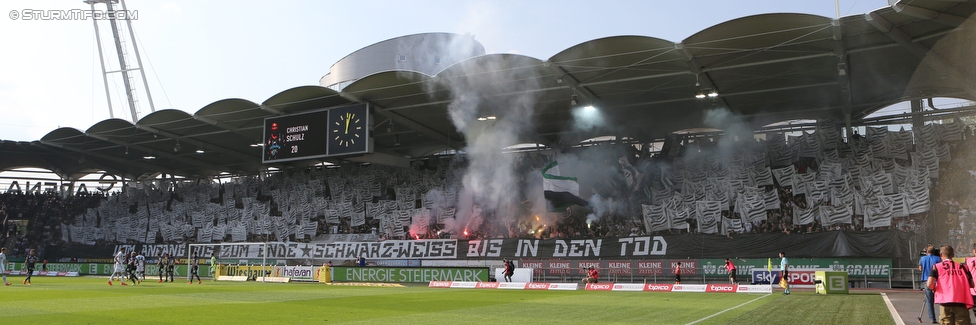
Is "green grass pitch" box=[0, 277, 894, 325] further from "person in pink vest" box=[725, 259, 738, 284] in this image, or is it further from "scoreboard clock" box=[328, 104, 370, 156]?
"scoreboard clock" box=[328, 104, 370, 156]

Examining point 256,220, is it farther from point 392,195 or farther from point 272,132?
point 272,132

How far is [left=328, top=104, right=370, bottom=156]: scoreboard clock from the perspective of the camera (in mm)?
36656

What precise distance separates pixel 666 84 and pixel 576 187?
1032cm

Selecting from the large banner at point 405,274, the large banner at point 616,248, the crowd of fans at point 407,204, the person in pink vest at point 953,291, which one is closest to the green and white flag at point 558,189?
the crowd of fans at point 407,204

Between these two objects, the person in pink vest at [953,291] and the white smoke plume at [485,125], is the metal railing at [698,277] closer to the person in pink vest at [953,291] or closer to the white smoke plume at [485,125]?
the white smoke plume at [485,125]

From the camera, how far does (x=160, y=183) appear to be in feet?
203

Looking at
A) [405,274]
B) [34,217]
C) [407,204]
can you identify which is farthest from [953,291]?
[34,217]

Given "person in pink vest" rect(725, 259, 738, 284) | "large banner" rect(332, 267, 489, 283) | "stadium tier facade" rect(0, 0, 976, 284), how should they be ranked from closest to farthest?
"person in pink vest" rect(725, 259, 738, 284)
"stadium tier facade" rect(0, 0, 976, 284)
"large banner" rect(332, 267, 489, 283)

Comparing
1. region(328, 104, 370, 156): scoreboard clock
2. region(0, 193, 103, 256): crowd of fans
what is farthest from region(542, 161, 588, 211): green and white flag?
region(0, 193, 103, 256): crowd of fans

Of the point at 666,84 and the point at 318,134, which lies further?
the point at 318,134

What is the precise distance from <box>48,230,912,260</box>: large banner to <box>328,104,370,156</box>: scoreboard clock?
6745mm

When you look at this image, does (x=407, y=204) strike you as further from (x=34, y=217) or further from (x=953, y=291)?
(x=953, y=291)

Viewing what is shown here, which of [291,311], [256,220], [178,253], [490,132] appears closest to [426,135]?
[490,132]

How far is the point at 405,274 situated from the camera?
35.4 m
